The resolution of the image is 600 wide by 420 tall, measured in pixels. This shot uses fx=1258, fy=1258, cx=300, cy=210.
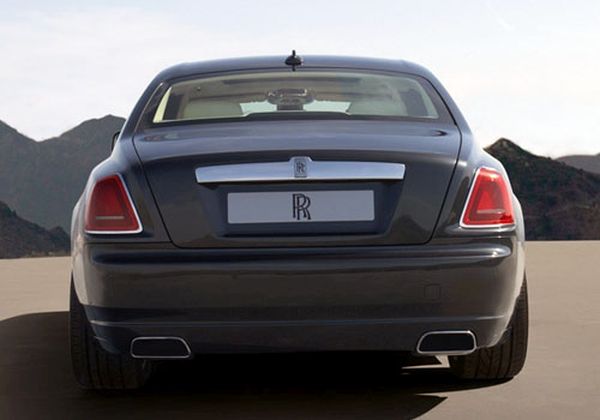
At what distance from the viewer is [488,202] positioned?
5078 millimetres

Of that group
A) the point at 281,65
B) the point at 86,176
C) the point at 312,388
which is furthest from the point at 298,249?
the point at 86,176

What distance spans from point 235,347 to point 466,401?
1151mm

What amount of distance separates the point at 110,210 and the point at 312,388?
1.39 m

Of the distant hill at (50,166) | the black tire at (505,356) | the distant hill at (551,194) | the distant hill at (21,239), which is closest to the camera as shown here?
the black tire at (505,356)

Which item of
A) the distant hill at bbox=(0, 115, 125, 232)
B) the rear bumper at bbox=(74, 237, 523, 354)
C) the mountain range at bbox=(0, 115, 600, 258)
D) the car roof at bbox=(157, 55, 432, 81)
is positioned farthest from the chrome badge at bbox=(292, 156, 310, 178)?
the distant hill at bbox=(0, 115, 125, 232)

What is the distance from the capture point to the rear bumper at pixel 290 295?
4.84 m

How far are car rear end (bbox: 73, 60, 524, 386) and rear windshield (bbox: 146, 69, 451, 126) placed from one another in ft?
3.18

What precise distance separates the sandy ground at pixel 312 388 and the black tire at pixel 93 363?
78mm

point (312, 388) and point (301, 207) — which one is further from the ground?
point (301, 207)

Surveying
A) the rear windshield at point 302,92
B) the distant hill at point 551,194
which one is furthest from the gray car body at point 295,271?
the distant hill at point 551,194

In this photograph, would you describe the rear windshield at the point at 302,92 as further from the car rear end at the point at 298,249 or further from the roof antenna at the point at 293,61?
the car rear end at the point at 298,249

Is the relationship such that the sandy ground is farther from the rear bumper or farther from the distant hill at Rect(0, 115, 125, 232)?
the distant hill at Rect(0, 115, 125, 232)

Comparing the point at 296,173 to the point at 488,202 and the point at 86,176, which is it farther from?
the point at 86,176

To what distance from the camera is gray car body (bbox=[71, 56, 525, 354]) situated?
A: 191 inches
